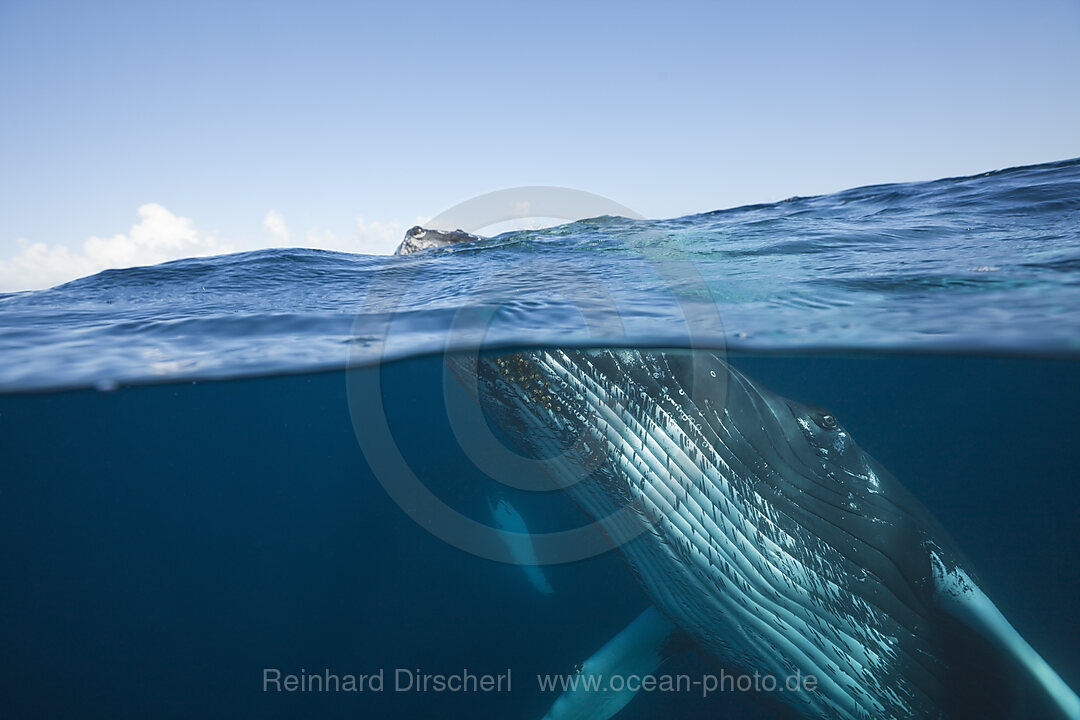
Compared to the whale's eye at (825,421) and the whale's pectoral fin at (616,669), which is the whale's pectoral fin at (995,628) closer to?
the whale's eye at (825,421)

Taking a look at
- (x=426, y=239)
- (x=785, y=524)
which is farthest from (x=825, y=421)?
(x=426, y=239)

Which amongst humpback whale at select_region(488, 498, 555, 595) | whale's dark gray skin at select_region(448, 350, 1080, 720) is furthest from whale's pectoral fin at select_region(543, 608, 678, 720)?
humpback whale at select_region(488, 498, 555, 595)

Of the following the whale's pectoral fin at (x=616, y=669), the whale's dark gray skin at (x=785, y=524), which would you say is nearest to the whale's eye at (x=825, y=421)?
the whale's dark gray skin at (x=785, y=524)

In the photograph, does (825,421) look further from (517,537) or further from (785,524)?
(517,537)

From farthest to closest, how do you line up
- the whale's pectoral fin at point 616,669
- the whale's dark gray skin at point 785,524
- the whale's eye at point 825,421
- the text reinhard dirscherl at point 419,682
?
the text reinhard dirscherl at point 419,682
the whale's pectoral fin at point 616,669
the whale's eye at point 825,421
the whale's dark gray skin at point 785,524

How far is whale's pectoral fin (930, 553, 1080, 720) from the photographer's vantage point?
285 centimetres

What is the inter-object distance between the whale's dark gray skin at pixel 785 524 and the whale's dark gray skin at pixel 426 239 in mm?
9725

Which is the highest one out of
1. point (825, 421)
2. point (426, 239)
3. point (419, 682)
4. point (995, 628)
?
point (426, 239)

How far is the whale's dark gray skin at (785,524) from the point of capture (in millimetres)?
3186

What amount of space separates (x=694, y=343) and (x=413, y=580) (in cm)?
1384

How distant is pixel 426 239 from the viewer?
12.5 m

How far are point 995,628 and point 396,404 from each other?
10071 millimetres

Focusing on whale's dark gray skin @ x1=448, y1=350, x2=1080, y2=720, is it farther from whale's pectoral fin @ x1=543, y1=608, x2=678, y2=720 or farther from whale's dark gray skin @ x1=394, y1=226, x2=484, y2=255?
whale's dark gray skin @ x1=394, y1=226, x2=484, y2=255

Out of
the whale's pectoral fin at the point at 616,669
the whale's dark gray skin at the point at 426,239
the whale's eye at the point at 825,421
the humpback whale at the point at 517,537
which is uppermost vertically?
the whale's dark gray skin at the point at 426,239
